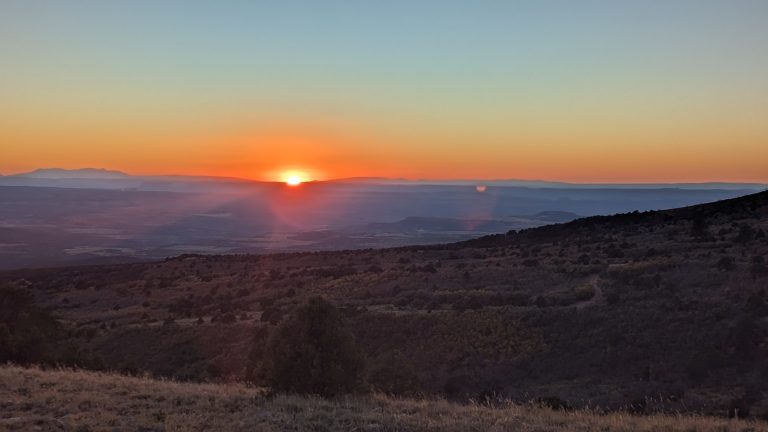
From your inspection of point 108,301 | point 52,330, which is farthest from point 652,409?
point 108,301

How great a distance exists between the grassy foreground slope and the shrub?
0.65m

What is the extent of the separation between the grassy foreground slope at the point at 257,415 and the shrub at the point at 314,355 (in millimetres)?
653

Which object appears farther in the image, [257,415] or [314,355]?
[314,355]

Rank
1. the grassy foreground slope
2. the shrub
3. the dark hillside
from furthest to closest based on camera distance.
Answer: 1. the dark hillside
2. the shrub
3. the grassy foreground slope

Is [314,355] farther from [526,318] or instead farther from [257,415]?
[526,318]

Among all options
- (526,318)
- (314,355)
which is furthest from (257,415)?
(526,318)

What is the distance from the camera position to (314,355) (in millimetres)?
11641

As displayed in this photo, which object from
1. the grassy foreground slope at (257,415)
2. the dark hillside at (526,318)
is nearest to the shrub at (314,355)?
the grassy foreground slope at (257,415)

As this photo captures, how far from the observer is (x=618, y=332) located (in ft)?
62.8

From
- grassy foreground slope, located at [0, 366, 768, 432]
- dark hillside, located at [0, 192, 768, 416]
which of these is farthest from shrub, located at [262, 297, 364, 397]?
dark hillside, located at [0, 192, 768, 416]

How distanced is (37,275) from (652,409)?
62.2 metres

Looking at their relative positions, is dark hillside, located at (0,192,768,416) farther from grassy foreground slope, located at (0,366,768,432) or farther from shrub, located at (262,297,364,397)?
grassy foreground slope, located at (0,366,768,432)

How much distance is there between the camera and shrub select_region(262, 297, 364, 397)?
11289 mm

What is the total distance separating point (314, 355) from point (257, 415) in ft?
8.31
